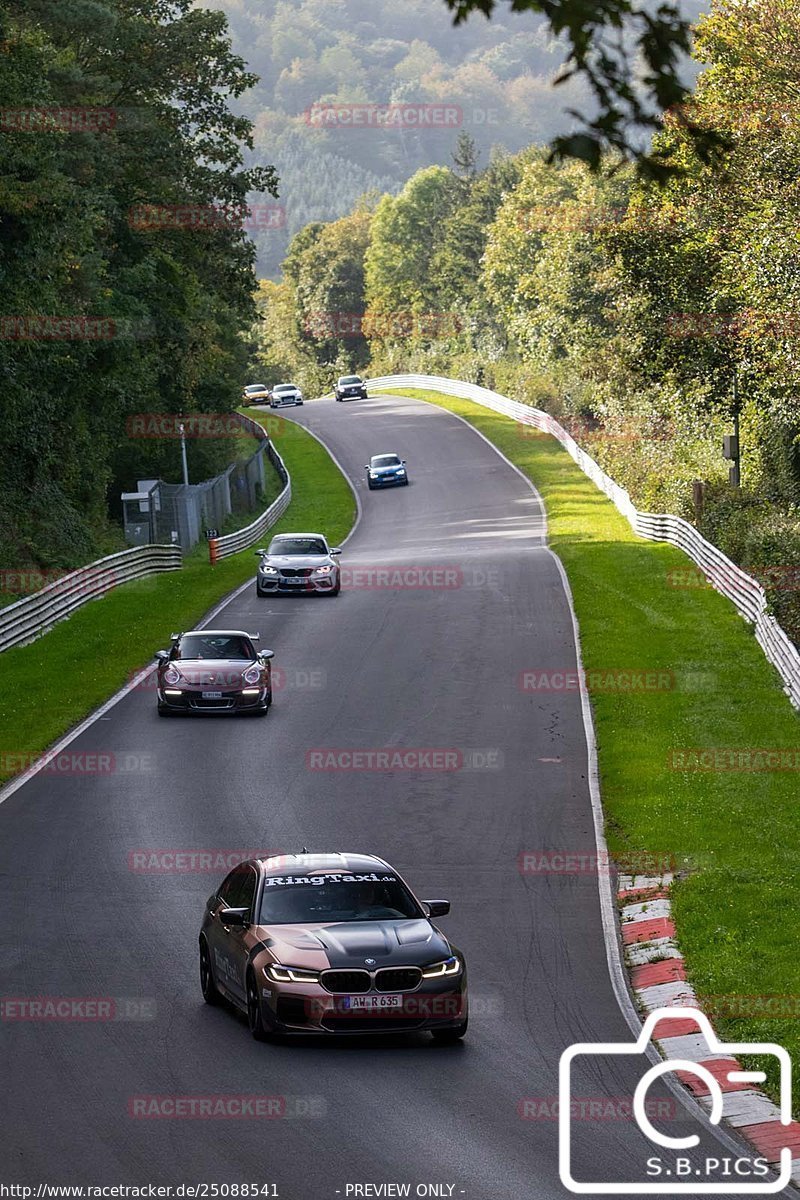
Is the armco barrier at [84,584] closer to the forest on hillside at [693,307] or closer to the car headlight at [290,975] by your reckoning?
the forest on hillside at [693,307]

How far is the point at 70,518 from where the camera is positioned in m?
47.4

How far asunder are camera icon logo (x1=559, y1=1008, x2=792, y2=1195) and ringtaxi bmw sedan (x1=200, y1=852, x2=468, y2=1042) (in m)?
1.16

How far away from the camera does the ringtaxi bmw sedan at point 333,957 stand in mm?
11898

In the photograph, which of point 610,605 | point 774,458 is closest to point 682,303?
point 774,458

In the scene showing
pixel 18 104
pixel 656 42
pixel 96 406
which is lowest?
pixel 96 406

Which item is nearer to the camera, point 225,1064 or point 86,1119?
point 86,1119

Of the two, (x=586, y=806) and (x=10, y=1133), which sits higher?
(x=10, y=1133)

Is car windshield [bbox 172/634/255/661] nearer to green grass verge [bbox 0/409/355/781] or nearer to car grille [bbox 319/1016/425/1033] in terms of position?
green grass verge [bbox 0/409/355/781]

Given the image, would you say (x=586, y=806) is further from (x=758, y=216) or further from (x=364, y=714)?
(x=758, y=216)

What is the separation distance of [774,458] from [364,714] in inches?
1039

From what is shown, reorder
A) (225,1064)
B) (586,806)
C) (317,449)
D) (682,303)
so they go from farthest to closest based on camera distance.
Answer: (317,449) → (682,303) → (586,806) → (225,1064)

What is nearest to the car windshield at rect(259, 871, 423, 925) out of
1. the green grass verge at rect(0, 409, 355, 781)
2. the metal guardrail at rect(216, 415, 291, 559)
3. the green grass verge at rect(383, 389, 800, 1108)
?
the green grass verge at rect(383, 389, 800, 1108)

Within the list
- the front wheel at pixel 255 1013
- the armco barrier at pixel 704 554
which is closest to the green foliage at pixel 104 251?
the armco barrier at pixel 704 554

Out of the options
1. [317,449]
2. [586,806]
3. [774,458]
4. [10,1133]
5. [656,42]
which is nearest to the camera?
[656,42]
